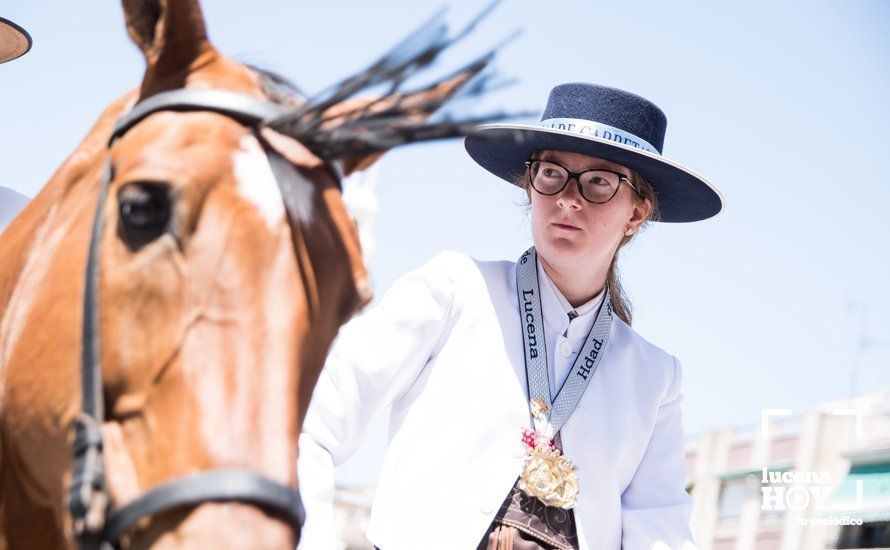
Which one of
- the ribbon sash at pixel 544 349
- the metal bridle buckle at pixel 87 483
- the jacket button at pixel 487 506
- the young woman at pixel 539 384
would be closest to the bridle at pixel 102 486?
the metal bridle buckle at pixel 87 483

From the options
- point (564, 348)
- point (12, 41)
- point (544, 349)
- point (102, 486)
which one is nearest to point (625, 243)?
point (564, 348)

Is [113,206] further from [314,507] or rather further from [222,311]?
[314,507]

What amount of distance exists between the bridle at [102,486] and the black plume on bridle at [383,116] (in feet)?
0.27

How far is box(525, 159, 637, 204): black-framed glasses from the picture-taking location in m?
3.57

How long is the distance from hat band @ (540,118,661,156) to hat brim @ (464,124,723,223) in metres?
0.06

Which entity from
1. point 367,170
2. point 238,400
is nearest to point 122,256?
point 238,400

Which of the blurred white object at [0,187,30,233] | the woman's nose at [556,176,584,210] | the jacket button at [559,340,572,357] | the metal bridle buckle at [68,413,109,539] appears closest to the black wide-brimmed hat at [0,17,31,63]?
the blurred white object at [0,187,30,233]

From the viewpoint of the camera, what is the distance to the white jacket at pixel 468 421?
3172 mm

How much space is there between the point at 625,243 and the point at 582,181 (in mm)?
570

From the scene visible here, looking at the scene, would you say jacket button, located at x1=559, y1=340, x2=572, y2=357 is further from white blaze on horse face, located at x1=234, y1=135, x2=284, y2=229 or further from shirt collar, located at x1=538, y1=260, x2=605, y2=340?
white blaze on horse face, located at x1=234, y1=135, x2=284, y2=229

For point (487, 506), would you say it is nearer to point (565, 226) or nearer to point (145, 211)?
point (565, 226)

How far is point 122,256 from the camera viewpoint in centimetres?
171

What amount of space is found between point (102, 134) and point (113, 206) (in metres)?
0.38

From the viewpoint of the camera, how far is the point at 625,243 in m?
4.08
